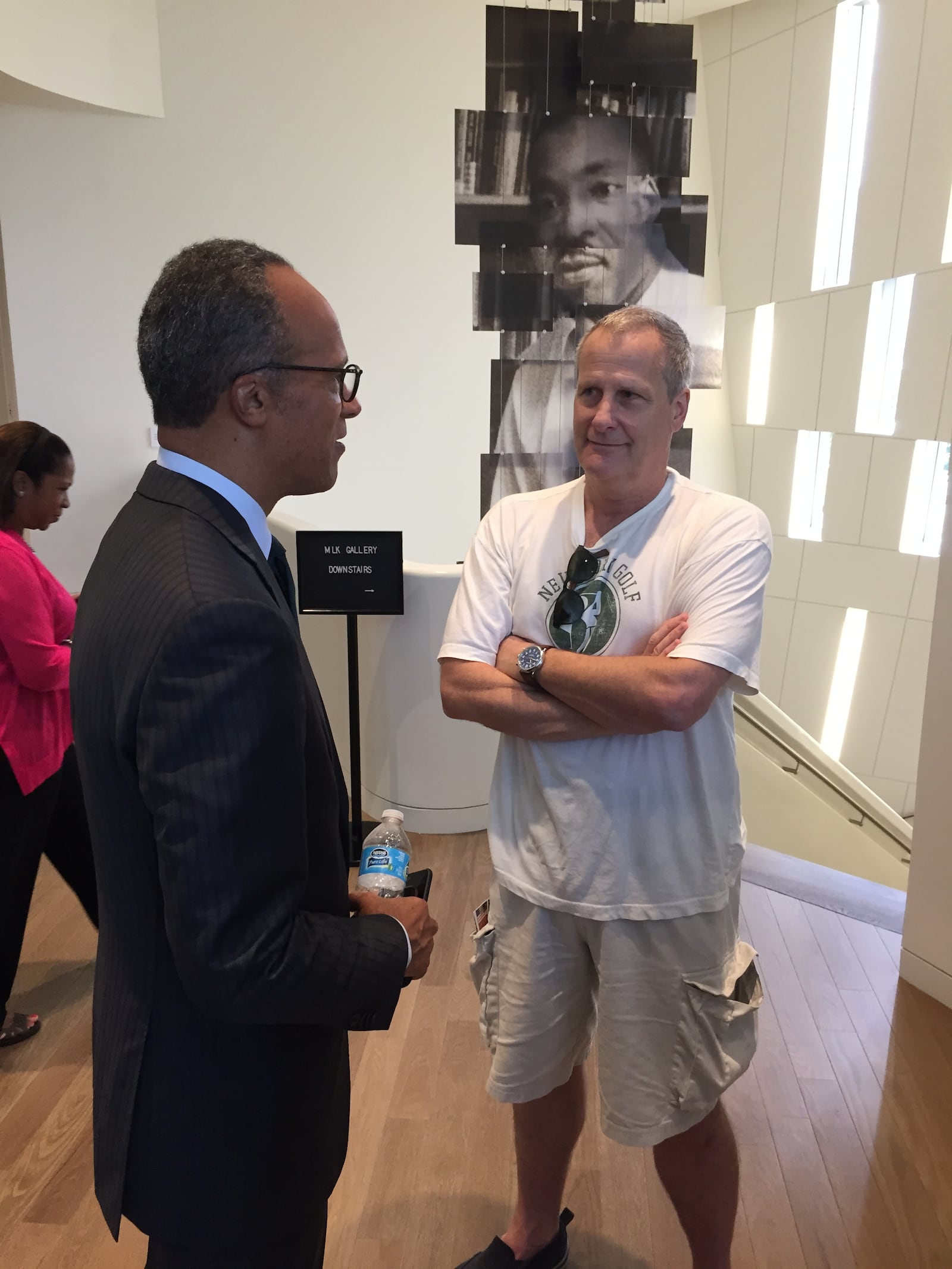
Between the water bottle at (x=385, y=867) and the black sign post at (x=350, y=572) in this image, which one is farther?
the black sign post at (x=350, y=572)

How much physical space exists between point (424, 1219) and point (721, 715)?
131cm

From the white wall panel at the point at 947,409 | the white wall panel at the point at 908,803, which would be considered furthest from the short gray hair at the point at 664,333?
the white wall panel at the point at 908,803

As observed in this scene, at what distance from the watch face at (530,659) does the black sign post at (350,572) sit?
1.85m

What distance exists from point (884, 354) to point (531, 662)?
4.37 metres

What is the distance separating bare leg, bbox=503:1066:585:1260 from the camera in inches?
67.4

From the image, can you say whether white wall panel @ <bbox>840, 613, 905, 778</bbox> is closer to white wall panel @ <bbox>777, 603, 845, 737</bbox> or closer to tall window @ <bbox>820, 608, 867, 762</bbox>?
tall window @ <bbox>820, 608, 867, 762</bbox>

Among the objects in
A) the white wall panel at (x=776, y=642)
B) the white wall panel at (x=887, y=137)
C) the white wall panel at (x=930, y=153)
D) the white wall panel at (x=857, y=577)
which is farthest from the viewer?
the white wall panel at (x=776, y=642)

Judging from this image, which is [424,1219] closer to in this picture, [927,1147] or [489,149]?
[927,1147]

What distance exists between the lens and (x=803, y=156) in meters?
5.02

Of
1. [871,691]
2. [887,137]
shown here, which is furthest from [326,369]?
[871,691]

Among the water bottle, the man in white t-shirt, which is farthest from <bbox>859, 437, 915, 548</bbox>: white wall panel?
the water bottle

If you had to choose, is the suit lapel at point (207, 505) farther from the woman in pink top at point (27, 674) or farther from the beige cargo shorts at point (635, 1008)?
the woman in pink top at point (27, 674)

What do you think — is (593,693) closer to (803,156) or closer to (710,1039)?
(710,1039)

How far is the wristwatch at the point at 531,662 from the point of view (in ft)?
4.96
